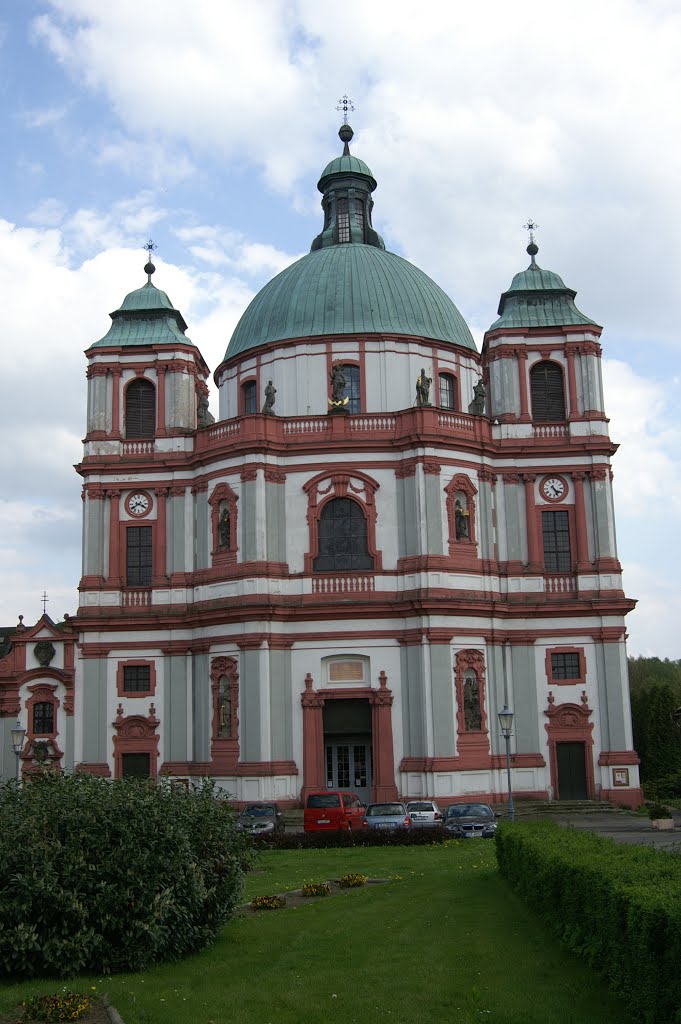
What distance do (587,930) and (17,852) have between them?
7678 mm

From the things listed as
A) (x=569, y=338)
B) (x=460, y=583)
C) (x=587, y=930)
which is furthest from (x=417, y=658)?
(x=587, y=930)

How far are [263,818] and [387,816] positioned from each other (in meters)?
4.61

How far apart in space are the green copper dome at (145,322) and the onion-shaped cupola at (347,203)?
9.02 m

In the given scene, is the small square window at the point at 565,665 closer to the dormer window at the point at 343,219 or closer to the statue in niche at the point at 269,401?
the statue in niche at the point at 269,401

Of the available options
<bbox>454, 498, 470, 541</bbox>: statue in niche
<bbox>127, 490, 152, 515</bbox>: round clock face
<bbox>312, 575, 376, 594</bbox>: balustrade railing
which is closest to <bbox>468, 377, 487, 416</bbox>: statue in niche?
<bbox>454, 498, 470, 541</bbox>: statue in niche

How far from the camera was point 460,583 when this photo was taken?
A: 4388 centimetres

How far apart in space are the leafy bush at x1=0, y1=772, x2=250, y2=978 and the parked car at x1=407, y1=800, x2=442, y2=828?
19390 millimetres

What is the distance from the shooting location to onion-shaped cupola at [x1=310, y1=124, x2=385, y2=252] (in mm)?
55812

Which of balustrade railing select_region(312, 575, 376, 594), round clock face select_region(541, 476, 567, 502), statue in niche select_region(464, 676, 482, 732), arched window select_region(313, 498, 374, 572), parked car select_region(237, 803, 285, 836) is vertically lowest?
parked car select_region(237, 803, 285, 836)

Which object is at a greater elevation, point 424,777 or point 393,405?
point 393,405

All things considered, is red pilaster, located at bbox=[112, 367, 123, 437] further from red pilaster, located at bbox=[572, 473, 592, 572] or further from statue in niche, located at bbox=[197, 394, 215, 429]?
red pilaster, located at bbox=[572, 473, 592, 572]

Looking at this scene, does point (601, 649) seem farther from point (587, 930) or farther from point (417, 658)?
point (587, 930)

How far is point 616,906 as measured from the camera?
12.5 m

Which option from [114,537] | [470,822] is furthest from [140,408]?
[470,822]
